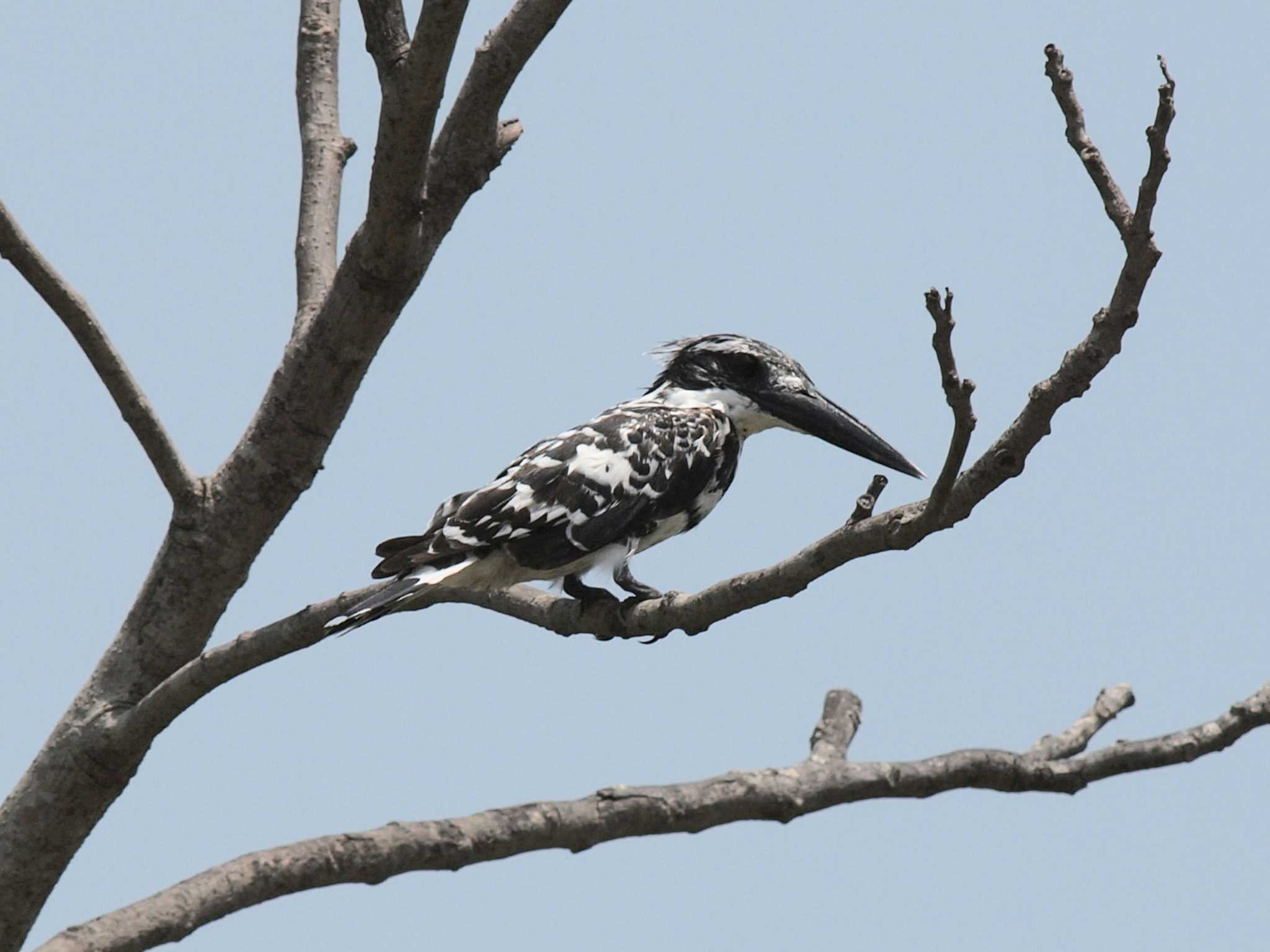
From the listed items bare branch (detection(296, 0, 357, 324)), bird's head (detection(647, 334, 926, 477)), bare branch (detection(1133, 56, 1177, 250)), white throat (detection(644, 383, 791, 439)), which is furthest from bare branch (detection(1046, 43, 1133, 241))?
bare branch (detection(296, 0, 357, 324))

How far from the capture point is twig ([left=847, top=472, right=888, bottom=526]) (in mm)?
3918

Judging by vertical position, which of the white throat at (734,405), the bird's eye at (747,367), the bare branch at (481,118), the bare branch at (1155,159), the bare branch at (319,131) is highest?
the bare branch at (319,131)

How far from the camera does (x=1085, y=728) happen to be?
432 cm

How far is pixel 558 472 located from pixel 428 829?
6.86 ft

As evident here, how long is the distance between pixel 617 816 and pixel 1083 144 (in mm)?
1958

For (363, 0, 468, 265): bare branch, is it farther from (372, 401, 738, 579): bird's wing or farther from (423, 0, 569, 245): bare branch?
(372, 401, 738, 579): bird's wing

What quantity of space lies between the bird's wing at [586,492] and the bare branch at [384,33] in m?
1.55

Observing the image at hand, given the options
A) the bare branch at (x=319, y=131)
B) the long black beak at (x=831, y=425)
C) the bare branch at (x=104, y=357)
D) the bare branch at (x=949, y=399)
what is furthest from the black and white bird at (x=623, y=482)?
the bare branch at (x=949, y=399)

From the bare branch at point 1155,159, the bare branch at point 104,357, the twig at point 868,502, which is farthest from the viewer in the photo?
the bare branch at point 104,357

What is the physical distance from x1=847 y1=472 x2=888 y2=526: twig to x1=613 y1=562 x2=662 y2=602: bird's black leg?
5.09ft

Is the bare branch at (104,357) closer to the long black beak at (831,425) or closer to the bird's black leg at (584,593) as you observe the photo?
the bird's black leg at (584,593)

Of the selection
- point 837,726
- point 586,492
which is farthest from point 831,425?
point 837,726

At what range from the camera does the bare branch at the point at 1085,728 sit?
4.17m

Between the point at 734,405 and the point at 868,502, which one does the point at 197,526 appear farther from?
the point at 868,502
